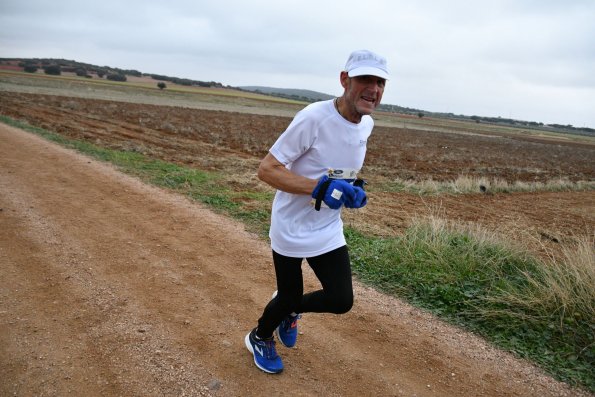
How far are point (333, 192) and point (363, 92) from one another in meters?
0.63

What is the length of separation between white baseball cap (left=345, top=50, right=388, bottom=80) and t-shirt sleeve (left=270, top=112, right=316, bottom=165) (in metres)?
0.38

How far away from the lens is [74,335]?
10.5 feet

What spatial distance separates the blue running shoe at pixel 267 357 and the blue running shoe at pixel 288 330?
134mm

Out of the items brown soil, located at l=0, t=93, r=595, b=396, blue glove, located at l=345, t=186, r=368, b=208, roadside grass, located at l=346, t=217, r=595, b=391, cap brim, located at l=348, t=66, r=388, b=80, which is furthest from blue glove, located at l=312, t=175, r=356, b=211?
roadside grass, located at l=346, t=217, r=595, b=391

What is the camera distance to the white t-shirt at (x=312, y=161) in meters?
2.45

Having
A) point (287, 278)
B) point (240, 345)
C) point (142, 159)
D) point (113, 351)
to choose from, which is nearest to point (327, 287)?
point (287, 278)

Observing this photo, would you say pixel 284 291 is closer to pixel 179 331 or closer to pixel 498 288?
pixel 179 331

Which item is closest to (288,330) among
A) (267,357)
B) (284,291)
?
(267,357)

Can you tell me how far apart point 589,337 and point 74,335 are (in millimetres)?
4338

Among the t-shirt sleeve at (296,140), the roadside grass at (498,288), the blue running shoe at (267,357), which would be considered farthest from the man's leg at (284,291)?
the roadside grass at (498,288)

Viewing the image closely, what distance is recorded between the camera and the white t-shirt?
2451 millimetres

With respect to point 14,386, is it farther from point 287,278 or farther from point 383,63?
point 383,63

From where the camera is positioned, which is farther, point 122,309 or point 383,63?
point 122,309

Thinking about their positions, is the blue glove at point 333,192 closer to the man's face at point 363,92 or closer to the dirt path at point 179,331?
the man's face at point 363,92
